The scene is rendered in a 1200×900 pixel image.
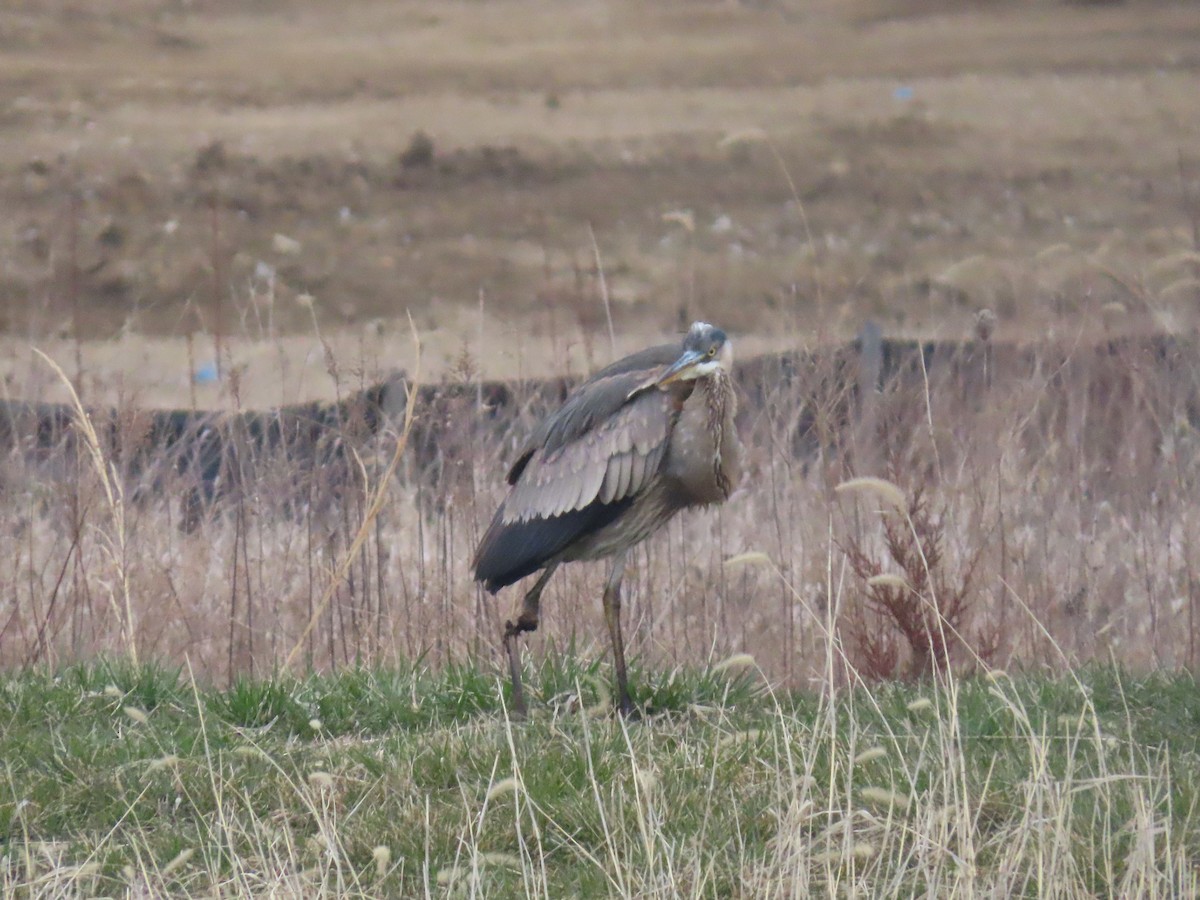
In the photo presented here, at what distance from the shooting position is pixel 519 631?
5.19m

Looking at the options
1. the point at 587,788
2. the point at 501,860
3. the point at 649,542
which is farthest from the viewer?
the point at 649,542

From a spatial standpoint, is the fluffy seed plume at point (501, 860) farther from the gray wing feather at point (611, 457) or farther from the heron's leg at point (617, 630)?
the gray wing feather at point (611, 457)

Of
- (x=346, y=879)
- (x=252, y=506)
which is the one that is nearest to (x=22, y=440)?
(x=252, y=506)

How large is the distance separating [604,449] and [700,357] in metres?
0.43

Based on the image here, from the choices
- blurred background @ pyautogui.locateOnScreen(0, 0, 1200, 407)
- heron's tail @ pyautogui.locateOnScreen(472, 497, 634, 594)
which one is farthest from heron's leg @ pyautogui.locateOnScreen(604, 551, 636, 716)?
blurred background @ pyautogui.locateOnScreen(0, 0, 1200, 407)

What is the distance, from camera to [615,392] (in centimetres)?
514

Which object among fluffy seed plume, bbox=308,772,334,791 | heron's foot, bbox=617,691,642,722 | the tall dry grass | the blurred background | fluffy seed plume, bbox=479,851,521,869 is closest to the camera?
fluffy seed plume, bbox=479,851,521,869

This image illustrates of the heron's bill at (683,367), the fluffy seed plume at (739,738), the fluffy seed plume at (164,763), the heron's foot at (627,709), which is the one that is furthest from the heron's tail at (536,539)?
the fluffy seed plume at (164,763)

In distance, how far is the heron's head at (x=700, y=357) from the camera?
4992 mm

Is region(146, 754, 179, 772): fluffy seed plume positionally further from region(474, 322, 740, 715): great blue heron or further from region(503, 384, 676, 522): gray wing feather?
region(503, 384, 676, 522): gray wing feather

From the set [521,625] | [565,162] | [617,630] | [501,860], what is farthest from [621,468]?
[565,162]

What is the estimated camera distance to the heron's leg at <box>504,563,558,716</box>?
4895 millimetres

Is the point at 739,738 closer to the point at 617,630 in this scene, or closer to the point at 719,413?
the point at 617,630

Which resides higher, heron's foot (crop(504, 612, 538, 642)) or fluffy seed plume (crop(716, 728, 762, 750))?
heron's foot (crop(504, 612, 538, 642))
